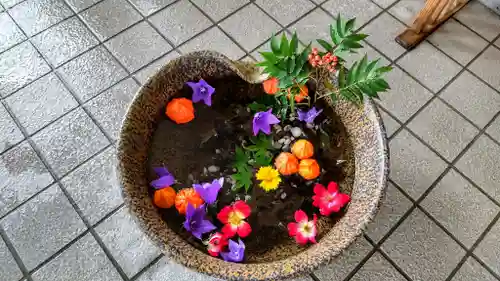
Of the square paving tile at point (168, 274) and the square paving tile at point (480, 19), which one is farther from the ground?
the square paving tile at point (480, 19)

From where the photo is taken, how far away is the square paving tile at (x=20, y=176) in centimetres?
125

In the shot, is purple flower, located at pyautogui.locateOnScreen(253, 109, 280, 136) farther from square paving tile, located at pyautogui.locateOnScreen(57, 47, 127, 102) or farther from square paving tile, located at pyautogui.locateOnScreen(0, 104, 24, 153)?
square paving tile, located at pyautogui.locateOnScreen(0, 104, 24, 153)

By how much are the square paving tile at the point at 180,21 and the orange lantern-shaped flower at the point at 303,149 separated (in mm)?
637

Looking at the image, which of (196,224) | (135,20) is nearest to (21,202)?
(196,224)

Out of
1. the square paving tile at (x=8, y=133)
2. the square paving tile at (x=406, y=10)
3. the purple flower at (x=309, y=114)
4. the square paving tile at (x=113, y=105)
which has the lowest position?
the square paving tile at (x=8, y=133)

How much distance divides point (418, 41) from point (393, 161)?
497 millimetres

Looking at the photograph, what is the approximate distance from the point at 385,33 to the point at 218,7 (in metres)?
0.62

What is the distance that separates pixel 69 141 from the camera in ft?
4.41

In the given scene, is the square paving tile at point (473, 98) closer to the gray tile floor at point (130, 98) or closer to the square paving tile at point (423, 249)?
the gray tile floor at point (130, 98)

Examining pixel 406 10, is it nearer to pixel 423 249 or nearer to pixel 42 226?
pixel 423 249

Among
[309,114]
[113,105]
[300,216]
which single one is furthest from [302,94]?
[113,105]

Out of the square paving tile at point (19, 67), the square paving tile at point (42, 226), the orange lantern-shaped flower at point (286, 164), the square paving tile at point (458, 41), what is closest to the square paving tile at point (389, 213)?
the orange lantern-shaped flower at point (286, 164)

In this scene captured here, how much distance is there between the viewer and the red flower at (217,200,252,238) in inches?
42.2

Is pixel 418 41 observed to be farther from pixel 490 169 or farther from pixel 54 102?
pixel 54 102
